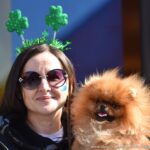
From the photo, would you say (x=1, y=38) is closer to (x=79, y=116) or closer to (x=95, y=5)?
(x=95, y=5)

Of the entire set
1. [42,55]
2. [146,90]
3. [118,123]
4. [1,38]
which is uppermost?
[1,38]

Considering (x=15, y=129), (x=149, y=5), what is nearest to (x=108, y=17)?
(x=149, y=5)

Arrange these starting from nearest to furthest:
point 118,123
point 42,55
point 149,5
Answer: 1. point 118,123
2. point 42,55
3. point 149,5

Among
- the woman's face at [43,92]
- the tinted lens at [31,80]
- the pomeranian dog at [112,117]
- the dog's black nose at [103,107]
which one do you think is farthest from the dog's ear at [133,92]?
the tinted lens at [31,80]

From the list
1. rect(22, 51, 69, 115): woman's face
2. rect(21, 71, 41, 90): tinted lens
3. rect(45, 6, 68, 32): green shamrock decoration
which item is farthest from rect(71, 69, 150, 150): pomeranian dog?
rect(45, 6, 68, 32): green shamrock decoration

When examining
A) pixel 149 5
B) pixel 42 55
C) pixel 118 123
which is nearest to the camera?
pixel 118 123

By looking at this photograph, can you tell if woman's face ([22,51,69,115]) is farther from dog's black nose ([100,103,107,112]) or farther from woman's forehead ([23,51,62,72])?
dog's black nose ([100,103,107,112])

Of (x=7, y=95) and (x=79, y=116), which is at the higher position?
(x=7, y=95)

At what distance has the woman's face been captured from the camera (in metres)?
1.99

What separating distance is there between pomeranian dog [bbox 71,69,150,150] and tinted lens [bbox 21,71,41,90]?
0.80ft

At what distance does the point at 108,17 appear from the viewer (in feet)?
11.8

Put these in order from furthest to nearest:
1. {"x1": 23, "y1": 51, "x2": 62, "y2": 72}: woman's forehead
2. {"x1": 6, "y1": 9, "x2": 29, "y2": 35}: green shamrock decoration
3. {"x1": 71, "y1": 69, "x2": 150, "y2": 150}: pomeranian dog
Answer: {"x1": 6, "y1": 9, "x2": 29, "y2": 35}: green shamrock decoration
{"x1": 23, "y1": 51, "x2": 62, "y2": 72}: woman's forehead
{"x1": 71, "y1": 69, "x2": 150, "y2": 150}: pomeranian dog

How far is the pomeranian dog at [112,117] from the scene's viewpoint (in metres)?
1.89

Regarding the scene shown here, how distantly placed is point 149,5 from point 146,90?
1.59m
